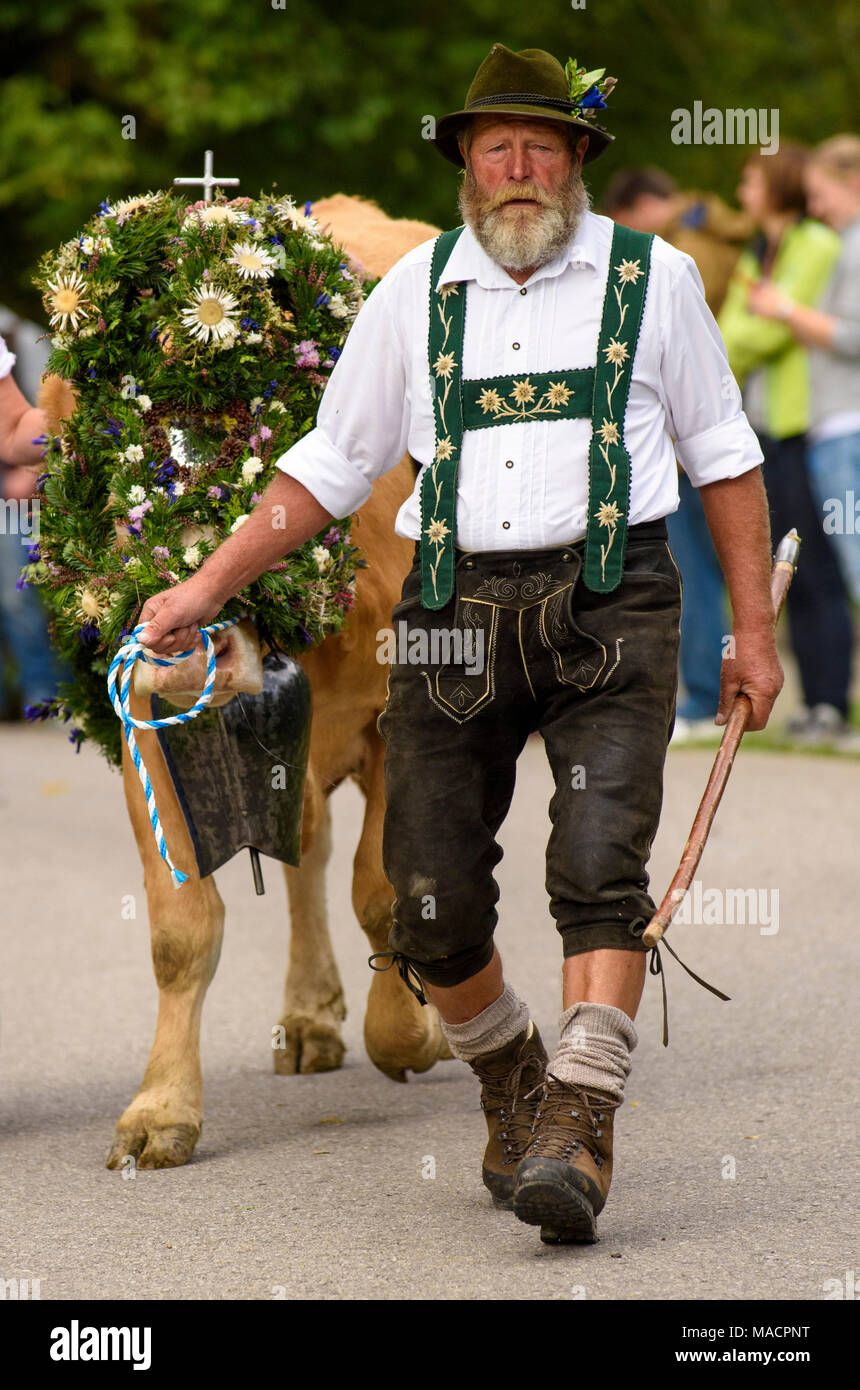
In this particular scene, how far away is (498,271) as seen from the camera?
412 centimetres

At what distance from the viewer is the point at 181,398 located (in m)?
4.76

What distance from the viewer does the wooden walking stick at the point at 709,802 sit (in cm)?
387

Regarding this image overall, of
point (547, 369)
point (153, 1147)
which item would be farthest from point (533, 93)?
point (153, 1147)

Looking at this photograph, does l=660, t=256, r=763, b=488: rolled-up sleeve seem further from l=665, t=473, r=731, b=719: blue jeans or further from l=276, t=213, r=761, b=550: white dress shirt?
l=665, t=473, r=731, b=719: blue jeans

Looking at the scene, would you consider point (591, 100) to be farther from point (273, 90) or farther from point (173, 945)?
point (273, 90)

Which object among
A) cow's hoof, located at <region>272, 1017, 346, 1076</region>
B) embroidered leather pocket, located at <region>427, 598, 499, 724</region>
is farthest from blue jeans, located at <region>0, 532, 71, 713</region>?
embroidered leather pocket, located at <region>427, 598, 499, 724</region>

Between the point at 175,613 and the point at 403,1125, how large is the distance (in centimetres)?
148

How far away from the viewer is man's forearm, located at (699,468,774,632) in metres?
4.12

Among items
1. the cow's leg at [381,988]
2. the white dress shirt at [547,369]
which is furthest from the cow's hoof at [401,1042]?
the white dress shirt at [547,369]

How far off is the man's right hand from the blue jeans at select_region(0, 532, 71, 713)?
791cm

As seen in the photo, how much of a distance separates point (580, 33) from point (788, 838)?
9301 mm

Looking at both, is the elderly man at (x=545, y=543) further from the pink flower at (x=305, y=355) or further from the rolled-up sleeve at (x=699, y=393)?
the pink flower at (x=305, y=355)

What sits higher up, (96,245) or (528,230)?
(96,245)
